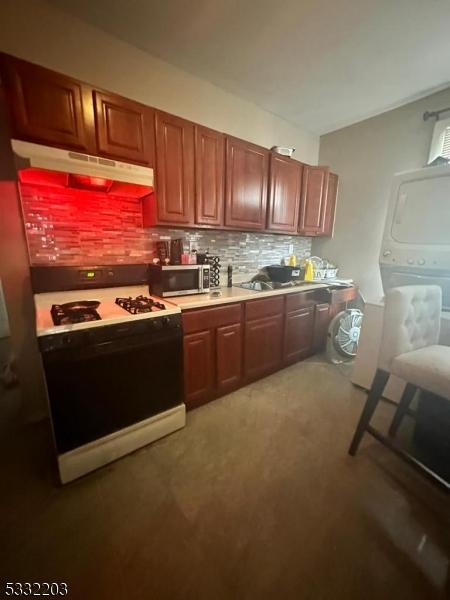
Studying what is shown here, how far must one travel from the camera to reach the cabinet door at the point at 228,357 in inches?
78.4

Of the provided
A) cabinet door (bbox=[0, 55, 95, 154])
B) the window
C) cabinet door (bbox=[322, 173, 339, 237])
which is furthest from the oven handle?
the window

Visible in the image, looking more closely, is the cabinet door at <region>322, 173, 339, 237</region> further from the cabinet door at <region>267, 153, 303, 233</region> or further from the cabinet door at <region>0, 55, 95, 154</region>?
the cabinet door at <region>0, 55, 95, 154</region>

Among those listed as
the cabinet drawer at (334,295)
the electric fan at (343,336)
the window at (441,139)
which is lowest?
the electric fan at (343,336)

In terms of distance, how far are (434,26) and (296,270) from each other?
1.93 m

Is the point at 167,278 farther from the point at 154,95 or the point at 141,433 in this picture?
the point at 154,95

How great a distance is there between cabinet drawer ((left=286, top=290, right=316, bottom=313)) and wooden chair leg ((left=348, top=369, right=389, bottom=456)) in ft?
3.54

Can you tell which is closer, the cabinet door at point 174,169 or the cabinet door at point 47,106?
the cabinet door at point 47,106

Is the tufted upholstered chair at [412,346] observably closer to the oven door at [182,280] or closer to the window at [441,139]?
the oven door at [182,280]

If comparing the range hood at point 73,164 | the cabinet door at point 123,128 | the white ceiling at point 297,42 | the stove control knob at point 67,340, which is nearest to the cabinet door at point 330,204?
the white ceiling at point 297,42

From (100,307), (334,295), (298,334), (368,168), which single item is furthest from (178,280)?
(368,168)

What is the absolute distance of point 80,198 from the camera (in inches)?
69.6

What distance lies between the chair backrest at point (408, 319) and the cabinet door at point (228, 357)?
1.04 metres

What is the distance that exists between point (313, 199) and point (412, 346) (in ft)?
6.76

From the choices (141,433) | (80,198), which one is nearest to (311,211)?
(80,198)
